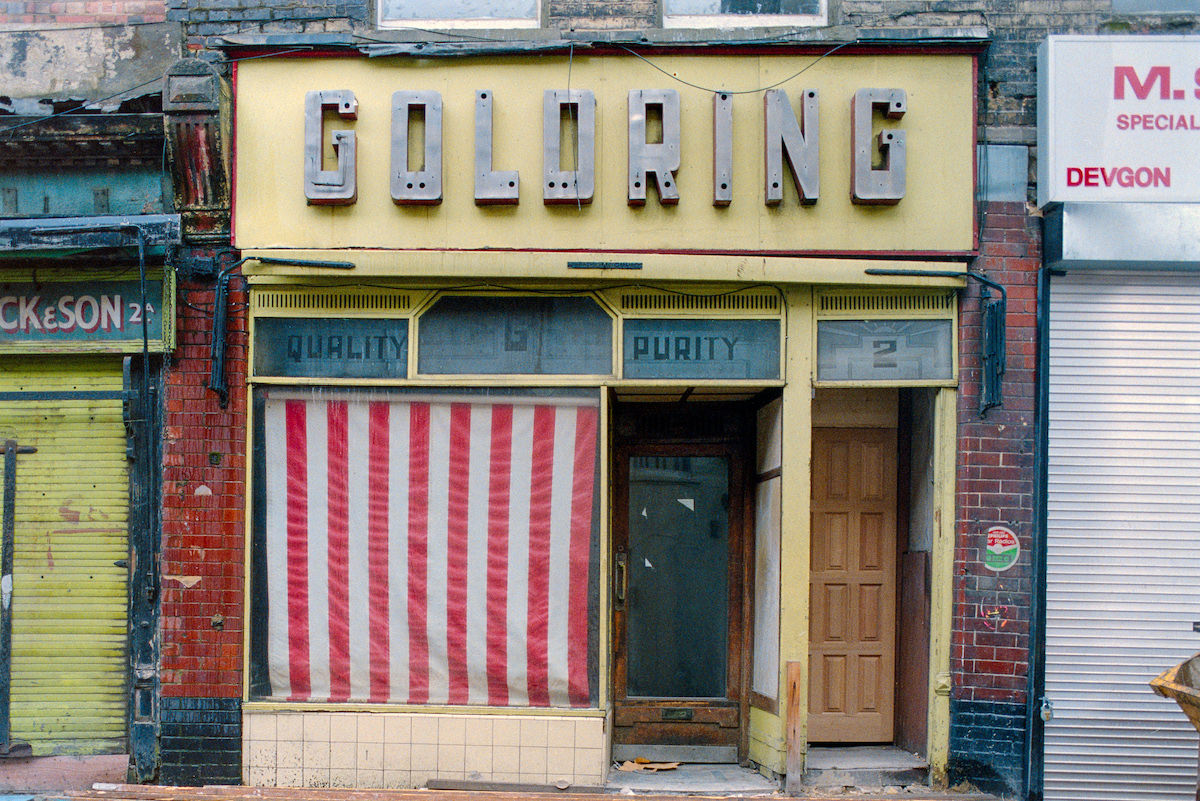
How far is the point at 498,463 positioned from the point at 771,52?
345cm

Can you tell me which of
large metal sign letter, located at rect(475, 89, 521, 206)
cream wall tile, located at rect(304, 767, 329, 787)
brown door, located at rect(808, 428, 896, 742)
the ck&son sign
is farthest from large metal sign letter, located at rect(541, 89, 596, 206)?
cream wall tile, located at rect(304, 767, 329, 787)

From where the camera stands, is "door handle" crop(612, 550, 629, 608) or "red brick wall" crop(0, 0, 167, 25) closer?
"red brick wall" crop(0, 0, 167, 25)

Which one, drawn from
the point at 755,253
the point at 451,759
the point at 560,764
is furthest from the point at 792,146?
the point at 451,759

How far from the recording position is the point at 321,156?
6348mm

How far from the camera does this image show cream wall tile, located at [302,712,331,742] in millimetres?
6211

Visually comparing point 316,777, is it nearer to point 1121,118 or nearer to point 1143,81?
point 1121,118

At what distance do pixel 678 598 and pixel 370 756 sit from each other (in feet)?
8.25

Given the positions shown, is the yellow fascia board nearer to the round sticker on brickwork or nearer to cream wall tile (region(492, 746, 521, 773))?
the round sticker on brickwork

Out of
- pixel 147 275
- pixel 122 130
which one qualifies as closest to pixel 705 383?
pixel 147 275

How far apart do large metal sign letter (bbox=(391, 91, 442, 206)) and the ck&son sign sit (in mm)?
12

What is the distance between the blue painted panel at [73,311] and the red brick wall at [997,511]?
229 inches

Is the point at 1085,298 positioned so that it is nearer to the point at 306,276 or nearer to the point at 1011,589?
the point at 1011,589

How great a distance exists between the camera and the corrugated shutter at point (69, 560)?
21.0ft

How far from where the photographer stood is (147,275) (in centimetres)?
645
